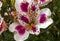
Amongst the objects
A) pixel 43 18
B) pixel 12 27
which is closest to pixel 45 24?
pixel 43 18

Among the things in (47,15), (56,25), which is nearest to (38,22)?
(47,15)

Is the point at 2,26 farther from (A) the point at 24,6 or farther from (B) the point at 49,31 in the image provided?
(B) the point at 49,31

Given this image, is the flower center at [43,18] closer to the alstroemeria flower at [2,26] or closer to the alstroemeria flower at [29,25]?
the alstroemeria flower at [29,25]

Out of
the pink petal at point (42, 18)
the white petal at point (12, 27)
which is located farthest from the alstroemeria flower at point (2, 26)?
the pink petal at point (42, 18)

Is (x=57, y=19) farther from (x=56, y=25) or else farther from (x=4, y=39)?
(x=4, y=39)

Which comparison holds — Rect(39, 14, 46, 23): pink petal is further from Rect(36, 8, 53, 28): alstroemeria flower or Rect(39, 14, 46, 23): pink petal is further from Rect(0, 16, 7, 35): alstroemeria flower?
Rect(0, 16, 7, 35): alstroemeria flower

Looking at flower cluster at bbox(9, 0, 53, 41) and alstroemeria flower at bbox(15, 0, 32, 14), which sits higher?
Answer: alstroemeria flower at bbox(15, 0, 32, 14)

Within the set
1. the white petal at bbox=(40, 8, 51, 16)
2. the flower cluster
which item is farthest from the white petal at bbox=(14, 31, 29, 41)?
the white petal at bbox=(40, 8, 51, 16)
